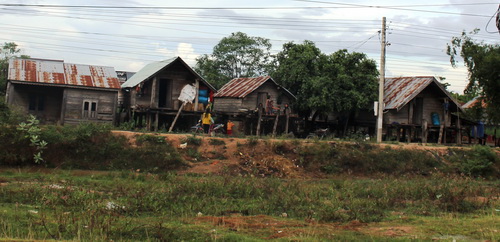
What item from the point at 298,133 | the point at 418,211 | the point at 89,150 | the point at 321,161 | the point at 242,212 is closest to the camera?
the point at 242,212

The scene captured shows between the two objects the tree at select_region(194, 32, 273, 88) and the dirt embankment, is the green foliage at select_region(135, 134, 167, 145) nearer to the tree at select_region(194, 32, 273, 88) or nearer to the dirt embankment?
the dirt embankment

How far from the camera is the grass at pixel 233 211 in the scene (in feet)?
30.0

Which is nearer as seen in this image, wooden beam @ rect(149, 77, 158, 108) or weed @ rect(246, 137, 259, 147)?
weed @ rect(246, 137, 259, 147)

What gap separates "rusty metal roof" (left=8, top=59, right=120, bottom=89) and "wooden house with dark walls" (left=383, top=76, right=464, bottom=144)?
62.0 ft

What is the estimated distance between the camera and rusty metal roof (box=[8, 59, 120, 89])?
3143cm

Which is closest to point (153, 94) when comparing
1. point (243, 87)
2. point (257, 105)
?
point (243, 87)

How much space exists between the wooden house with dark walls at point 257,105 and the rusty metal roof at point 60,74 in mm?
7716

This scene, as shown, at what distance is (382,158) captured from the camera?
25219mm

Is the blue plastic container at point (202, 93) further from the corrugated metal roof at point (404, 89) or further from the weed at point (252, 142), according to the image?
the corrugated metal roof at point (404, 89)

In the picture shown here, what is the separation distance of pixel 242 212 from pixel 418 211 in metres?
4.40

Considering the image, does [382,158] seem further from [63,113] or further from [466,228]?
[63,113]

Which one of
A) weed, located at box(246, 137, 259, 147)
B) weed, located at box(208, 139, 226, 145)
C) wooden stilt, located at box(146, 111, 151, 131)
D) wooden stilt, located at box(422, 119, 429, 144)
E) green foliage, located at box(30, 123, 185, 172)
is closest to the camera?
green foliage, located at box(30, 123, 185, 172)

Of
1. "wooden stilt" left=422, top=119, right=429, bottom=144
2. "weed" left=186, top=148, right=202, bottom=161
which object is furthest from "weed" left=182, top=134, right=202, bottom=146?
"wooden stilt" left=422, top=119, right=429, bottom=144

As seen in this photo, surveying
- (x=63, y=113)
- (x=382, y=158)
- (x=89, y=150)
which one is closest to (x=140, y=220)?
(x=89, y=150)
